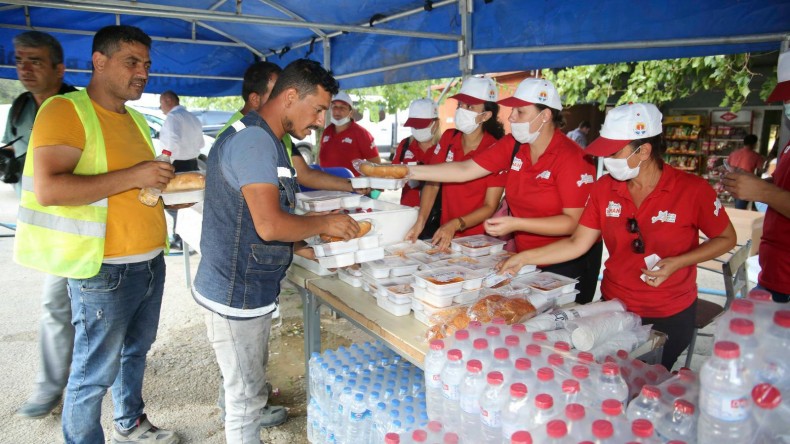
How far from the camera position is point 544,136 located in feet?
9.49

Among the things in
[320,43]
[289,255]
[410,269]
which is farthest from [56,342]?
[320,43]

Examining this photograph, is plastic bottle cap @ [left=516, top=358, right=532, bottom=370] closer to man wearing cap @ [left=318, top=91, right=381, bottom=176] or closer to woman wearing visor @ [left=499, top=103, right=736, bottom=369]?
woman wearing visor @ [left=499, top=103, right=736, bottom=369]

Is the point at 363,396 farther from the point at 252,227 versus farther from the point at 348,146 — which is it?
the point at 348,146

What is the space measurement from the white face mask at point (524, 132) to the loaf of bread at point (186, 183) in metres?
1.84

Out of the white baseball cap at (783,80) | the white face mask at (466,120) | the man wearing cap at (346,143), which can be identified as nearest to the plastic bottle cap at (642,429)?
the white baseball cap at (783,80)

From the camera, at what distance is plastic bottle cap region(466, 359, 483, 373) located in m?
1.45

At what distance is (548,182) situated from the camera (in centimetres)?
285

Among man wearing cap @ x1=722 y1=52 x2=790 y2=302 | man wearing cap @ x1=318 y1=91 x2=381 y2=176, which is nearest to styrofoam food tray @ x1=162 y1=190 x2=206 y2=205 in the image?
man wearing cap @ x1=722 y1=52 x2=790 y2=302

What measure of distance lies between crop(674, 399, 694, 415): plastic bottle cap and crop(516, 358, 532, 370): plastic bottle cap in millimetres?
384

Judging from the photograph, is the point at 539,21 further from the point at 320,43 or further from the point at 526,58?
the point at 320,43

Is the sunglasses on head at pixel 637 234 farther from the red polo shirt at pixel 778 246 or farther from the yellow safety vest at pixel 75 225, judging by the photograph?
the yellow safety vest at pixel 75 225

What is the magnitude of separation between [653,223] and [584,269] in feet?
2.39

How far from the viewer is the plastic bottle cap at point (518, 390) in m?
1.29

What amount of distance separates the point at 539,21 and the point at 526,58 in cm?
39
